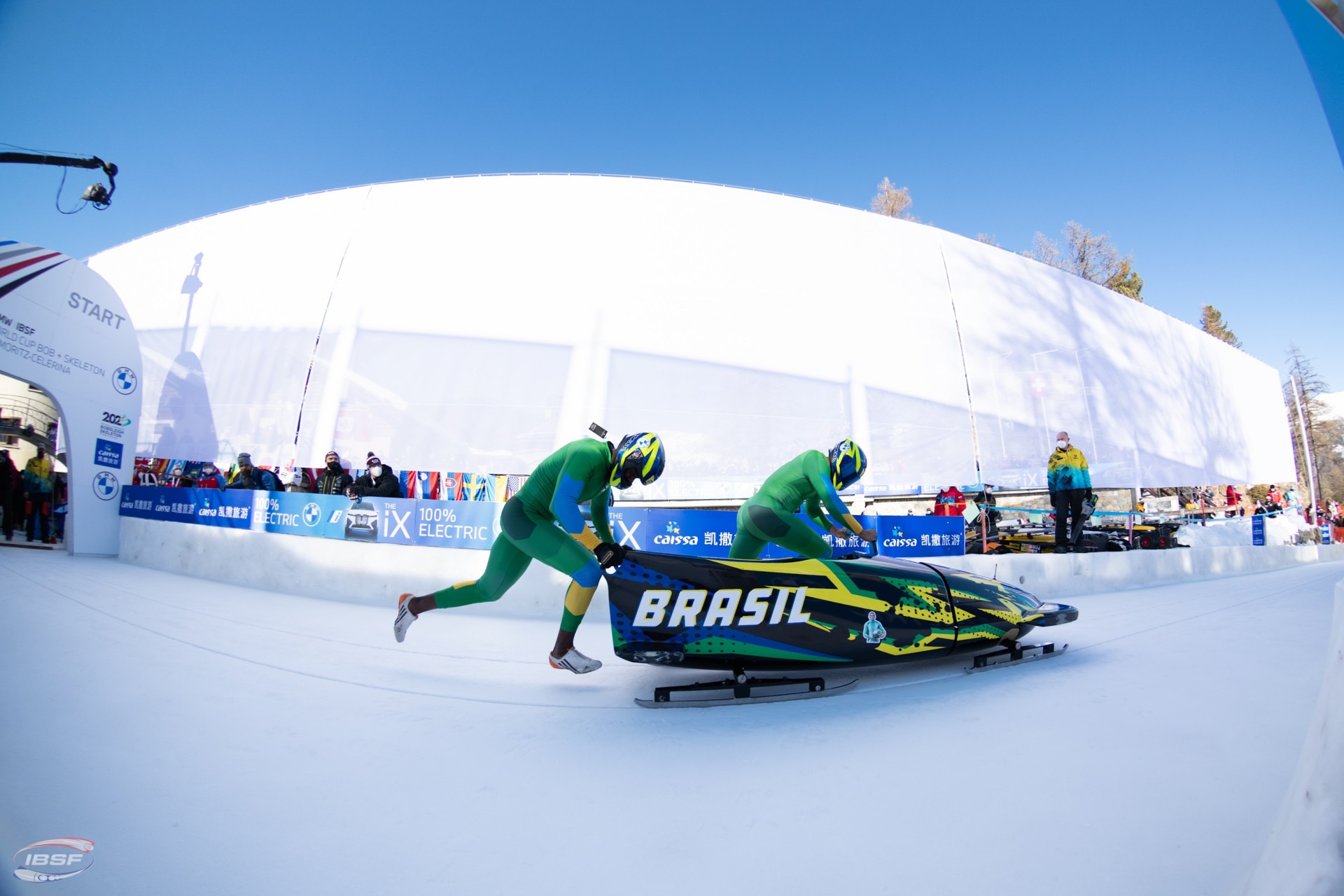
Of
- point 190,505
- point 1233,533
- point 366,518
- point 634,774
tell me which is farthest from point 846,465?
point 1233,533

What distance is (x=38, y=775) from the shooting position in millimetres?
1466

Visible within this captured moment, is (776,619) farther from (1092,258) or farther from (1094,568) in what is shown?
(1092,258)

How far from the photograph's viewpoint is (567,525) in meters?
2.41

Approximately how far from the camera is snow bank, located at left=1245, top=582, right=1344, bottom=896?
24.5 inches

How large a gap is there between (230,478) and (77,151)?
10597 mm

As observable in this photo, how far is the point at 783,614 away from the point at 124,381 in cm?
962

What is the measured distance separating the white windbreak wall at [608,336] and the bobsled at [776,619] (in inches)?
288

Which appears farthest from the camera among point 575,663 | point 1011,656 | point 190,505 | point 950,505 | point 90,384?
point 950,505

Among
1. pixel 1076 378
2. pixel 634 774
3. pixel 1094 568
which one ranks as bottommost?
pixel 634 774

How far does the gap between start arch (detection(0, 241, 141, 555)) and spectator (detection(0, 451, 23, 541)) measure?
17.9 inches

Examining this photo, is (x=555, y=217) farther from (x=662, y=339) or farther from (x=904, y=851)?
(x=904, y=851)

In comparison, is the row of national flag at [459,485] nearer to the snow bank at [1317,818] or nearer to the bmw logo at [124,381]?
the bmw logo at [124,381]

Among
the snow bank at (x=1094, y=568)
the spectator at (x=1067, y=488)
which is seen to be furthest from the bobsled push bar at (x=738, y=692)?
the spectator at (x=1067, y=488)

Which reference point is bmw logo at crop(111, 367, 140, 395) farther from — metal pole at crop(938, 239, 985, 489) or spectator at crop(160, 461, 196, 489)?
metal pole at crop(938, 239, 985, 489)
